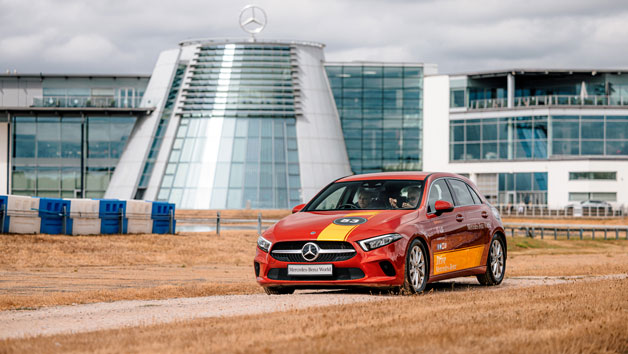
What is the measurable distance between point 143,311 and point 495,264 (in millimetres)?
6445

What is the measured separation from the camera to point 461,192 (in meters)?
15.2

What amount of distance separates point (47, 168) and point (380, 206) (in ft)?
195

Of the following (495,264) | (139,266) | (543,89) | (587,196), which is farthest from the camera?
(543,89)

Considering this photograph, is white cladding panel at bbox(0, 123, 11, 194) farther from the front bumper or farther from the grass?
the front bumper

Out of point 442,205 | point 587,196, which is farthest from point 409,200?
point 587,196

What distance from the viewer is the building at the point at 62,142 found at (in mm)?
69438

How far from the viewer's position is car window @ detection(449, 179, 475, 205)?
15008mm

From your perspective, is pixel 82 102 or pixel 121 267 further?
pixel 82 102

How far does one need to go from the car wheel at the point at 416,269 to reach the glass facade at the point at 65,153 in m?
58.0

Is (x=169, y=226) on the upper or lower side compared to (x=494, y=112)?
lower

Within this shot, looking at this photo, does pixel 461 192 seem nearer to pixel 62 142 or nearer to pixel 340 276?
pixel 340 276

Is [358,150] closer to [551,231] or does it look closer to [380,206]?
[551,231]

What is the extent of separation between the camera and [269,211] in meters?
60.3

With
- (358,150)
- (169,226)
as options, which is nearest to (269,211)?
(358,150)
